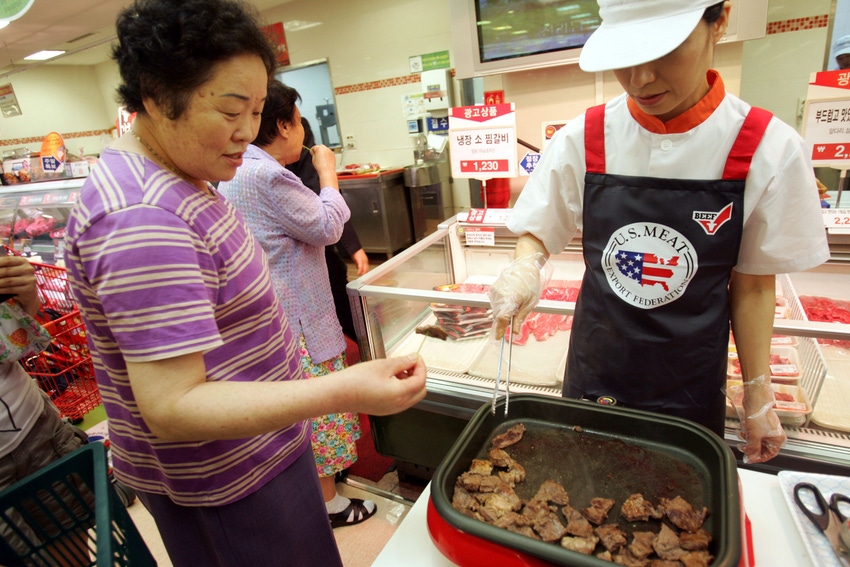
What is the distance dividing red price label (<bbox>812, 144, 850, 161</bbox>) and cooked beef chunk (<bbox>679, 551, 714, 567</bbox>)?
1.78 meters

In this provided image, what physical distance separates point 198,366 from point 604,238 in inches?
38.9

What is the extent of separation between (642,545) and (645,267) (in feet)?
2.16

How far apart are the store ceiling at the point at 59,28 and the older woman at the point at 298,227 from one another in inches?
157

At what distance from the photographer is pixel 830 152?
187 centimetres

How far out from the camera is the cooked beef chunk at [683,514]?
0.81 meters

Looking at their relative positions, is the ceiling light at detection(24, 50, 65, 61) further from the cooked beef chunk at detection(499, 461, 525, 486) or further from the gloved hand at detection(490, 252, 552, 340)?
the cooked beef chunk at detection(499, 461, 525, 486)

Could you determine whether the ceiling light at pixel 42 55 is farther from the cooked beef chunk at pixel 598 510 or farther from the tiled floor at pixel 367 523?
the cooked beef chunk at pixel 598 510

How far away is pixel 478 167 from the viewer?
2.41 m

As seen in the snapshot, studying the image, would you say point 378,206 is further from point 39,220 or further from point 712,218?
point 712,218

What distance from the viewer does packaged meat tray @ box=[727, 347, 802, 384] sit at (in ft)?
5.43

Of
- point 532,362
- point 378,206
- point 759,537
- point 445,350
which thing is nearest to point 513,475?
point 759,537

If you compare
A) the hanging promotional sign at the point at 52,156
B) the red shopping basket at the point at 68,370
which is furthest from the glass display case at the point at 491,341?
the hanging promotional sign at the point at 52,156

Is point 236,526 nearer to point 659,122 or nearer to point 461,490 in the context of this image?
point 461,490

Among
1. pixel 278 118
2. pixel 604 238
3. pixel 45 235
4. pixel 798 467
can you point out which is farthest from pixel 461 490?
pixel 45 235
